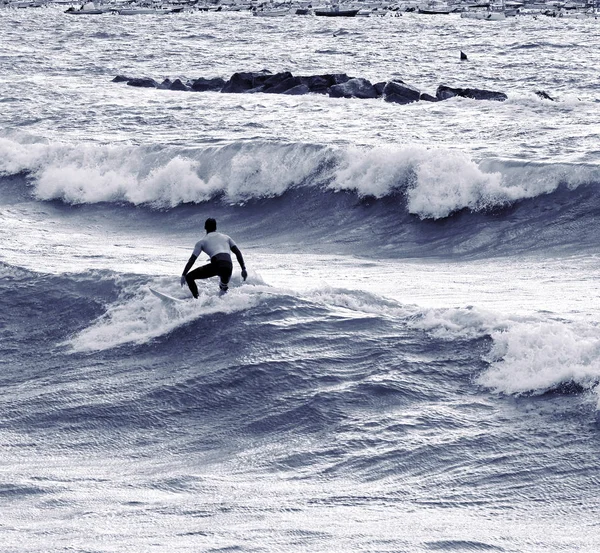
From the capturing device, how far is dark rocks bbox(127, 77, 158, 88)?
1805 inches

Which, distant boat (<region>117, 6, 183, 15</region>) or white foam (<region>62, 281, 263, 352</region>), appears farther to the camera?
distant boat (<region>117, 6, 183, 15</region>)

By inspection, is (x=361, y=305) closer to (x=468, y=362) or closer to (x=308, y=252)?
(x=468, y=362)

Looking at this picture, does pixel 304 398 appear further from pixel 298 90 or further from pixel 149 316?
pixel 298 90

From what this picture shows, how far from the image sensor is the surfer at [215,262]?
1441 centimetres

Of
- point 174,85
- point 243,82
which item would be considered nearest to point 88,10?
point 174,85

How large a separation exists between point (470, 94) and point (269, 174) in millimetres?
15349

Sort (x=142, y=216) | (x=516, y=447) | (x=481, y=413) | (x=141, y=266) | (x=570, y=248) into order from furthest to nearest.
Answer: (x=142, y=216) < (x=570, y=248) < (x=141, y=266) < (x=481, y=413) < (x=516, y=447)

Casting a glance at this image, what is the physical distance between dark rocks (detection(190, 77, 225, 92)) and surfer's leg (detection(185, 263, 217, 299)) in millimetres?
30314

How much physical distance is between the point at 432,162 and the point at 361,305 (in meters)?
8.87

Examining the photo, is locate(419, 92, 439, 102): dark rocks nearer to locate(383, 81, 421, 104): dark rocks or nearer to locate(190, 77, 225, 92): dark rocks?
locate(383, 81, 421, 104): dark rocks

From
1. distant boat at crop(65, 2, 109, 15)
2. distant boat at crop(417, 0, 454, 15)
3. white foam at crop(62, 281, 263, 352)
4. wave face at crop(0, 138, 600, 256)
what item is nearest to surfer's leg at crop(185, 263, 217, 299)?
white foam at crop(62, 281, 263, 352)

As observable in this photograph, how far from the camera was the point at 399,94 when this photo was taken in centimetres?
3778

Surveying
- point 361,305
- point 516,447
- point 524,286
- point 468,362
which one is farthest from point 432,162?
point 516,447

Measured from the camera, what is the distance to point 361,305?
559 inches
